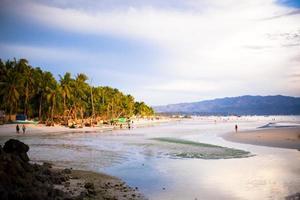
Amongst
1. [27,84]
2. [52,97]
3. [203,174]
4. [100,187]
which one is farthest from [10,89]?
[100,187]

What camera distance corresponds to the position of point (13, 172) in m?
11.8

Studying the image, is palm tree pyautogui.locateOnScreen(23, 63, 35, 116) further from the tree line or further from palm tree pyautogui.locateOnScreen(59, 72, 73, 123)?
palm tree pyautogui.locateOnScreen(59, 72, 73, 123)

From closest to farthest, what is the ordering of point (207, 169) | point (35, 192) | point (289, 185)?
point (35, 192) < point (289, 185) < point (207, 169)

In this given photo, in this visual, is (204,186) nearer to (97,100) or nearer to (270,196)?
(270,196)

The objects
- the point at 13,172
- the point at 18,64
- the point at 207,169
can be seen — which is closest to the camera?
the point at 13,172

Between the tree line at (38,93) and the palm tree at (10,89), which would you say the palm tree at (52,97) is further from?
the palm tree at (10,89)

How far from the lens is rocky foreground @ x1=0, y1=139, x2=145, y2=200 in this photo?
10.8 meters

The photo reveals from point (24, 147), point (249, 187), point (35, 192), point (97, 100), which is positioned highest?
point (97, 100)

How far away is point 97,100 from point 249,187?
97.3 meters

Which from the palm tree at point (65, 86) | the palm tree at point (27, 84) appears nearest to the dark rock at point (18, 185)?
the palm tree at point (27, 84)

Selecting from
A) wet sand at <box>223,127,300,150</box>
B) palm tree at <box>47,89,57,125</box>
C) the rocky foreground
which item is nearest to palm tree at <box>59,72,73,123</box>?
palm tree at <box>47,89,57,125</box>

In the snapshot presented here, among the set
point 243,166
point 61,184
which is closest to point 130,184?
point 61,184

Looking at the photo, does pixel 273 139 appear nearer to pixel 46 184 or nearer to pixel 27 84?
pixel 46 184

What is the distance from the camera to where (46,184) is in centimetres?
1326
